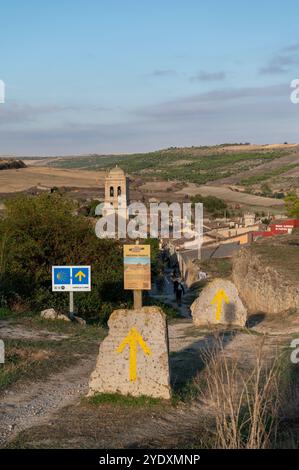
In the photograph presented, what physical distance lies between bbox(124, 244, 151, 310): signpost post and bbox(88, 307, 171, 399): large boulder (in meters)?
0.56

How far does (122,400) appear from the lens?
8195mm

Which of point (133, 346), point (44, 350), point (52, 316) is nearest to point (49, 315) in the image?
point (52, 316)

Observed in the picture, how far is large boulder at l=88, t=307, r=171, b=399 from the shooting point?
8297 mm

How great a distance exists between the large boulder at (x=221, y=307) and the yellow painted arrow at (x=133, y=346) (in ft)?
24.2

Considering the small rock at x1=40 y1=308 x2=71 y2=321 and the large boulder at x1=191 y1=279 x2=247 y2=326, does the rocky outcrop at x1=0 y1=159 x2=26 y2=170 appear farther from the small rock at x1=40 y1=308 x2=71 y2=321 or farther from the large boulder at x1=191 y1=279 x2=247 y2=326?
the large boulder at x1=191 y1=279 x2=247 y2=326

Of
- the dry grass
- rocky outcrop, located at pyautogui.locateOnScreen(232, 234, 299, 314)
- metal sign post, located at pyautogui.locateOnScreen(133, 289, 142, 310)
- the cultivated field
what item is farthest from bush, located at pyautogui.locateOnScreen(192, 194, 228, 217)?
the dry grass

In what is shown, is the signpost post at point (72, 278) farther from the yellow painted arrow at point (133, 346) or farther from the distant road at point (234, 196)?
the distant road at point (234, 196)

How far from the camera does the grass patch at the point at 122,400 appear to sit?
814 centimetres

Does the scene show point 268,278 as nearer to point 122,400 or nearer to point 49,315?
point 49,315

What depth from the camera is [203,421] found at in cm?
758

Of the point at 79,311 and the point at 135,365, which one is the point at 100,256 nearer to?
the point at 79,311

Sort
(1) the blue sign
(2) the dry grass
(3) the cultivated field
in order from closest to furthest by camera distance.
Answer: (2) the dry grass < (1) the blue sign < (3) the cultivated field

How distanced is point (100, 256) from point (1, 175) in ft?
256
